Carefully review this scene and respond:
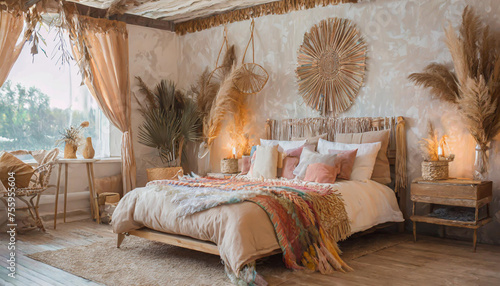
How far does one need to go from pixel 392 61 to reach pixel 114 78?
3.51 meters

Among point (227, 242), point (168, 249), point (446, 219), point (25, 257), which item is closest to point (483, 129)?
point (446, 219)

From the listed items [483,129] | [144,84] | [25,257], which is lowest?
[25,257]

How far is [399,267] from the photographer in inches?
141

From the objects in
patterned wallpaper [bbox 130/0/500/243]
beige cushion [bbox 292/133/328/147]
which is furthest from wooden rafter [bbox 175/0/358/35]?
beige cushion [bbox 292/133/328/147]

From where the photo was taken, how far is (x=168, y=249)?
4.28m

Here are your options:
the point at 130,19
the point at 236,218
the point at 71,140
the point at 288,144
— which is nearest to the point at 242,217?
the point at 236,218

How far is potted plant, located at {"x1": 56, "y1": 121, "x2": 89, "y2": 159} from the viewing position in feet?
19.1

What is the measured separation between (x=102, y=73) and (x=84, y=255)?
276 centimetres

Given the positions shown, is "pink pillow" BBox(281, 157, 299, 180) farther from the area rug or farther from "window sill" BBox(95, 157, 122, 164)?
"window sill" BBox(95, 157, 122, 164)

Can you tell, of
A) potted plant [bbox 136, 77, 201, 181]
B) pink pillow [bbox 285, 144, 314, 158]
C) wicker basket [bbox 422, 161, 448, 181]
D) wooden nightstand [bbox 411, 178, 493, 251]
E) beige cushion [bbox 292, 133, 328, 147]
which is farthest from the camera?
potted plant [bbox 136, 77, 201, 181]

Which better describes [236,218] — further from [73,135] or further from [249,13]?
[249,13]

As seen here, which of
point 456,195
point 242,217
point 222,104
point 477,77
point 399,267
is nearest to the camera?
point 242,217

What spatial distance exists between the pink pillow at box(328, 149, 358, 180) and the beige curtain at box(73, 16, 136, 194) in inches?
115

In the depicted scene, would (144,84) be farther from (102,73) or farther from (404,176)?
(404,176)
